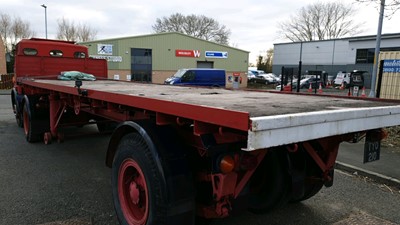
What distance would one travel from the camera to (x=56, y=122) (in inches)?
270

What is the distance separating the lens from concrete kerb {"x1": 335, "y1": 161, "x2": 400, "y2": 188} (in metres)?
4.97

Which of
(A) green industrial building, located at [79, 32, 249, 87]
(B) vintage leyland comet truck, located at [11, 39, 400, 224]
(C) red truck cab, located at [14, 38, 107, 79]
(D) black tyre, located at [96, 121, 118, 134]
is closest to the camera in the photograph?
(B) vintage leyland comet truck, located at [11, 39, 400, 224]

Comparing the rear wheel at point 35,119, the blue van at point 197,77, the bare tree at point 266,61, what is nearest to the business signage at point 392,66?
the rear wheel at point 35,119

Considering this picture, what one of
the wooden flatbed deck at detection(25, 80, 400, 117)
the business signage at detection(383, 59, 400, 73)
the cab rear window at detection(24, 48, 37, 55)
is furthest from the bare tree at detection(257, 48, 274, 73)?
the wooden flatbed deck at detection(25, 80, 400, 117)

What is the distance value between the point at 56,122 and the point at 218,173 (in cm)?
541

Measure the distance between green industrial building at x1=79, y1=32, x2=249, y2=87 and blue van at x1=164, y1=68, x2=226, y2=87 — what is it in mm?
14027

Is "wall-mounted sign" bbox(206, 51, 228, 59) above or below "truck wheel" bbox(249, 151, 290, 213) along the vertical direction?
above

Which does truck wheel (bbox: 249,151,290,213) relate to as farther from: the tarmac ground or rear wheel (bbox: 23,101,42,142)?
rear wheel (bbox: 23,101,42,142)

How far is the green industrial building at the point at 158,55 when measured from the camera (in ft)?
115

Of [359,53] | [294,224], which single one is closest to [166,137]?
[294,224]

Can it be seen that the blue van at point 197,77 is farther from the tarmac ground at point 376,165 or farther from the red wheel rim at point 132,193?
the red wheel rim at point 132,193

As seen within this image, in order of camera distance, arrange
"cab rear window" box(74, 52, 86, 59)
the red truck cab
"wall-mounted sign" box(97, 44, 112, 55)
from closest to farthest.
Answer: the red truck cab → "cab rear window" box(74, 52, 86, 59) → "wall-mounted sign" box(97, 44, 112, 55)

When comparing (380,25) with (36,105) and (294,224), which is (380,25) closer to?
(294,224)

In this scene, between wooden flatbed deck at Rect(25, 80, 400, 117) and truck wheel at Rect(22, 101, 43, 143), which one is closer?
wooden flatbed deck at Rect(25, 80, 400, 117)
